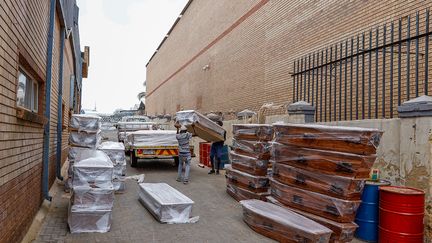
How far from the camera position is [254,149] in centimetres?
805

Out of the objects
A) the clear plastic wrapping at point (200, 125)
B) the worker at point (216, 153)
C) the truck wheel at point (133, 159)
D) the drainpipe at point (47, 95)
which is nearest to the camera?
the drainpipe at point (47, 95)

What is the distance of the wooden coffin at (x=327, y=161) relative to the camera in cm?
541

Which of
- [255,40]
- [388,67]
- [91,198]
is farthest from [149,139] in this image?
[388,67]

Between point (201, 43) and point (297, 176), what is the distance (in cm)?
1820

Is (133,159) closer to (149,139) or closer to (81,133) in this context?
(149,139)

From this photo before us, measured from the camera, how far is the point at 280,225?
5.57m

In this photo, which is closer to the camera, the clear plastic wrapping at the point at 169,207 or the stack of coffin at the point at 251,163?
the clear plastic wrapping at the point at 169,207

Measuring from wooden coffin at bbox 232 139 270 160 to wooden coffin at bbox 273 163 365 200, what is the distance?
1.03m

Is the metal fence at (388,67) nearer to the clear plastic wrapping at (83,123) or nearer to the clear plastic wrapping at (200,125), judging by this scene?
the clear plastic wrapping at (200,125)

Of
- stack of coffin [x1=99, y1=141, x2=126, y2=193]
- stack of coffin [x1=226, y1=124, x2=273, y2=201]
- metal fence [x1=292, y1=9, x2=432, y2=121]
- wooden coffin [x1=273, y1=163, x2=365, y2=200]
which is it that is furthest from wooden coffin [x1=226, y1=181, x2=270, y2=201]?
stack of coffin [x1=99, y1=141, x2=126, y2=193]

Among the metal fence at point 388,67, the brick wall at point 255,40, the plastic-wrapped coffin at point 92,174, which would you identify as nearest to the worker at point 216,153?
the brick wall at point 255,40

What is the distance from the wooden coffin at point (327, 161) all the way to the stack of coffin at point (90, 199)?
3.15m

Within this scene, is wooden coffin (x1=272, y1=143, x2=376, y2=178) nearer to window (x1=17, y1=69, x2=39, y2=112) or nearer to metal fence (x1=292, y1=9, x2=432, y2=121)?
metal fence (x1=292, y1=9, x2=432, y2=121)

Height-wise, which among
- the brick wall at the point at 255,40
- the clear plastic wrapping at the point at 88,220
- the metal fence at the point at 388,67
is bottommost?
the clear plastic wrapping at the point at 88,220
